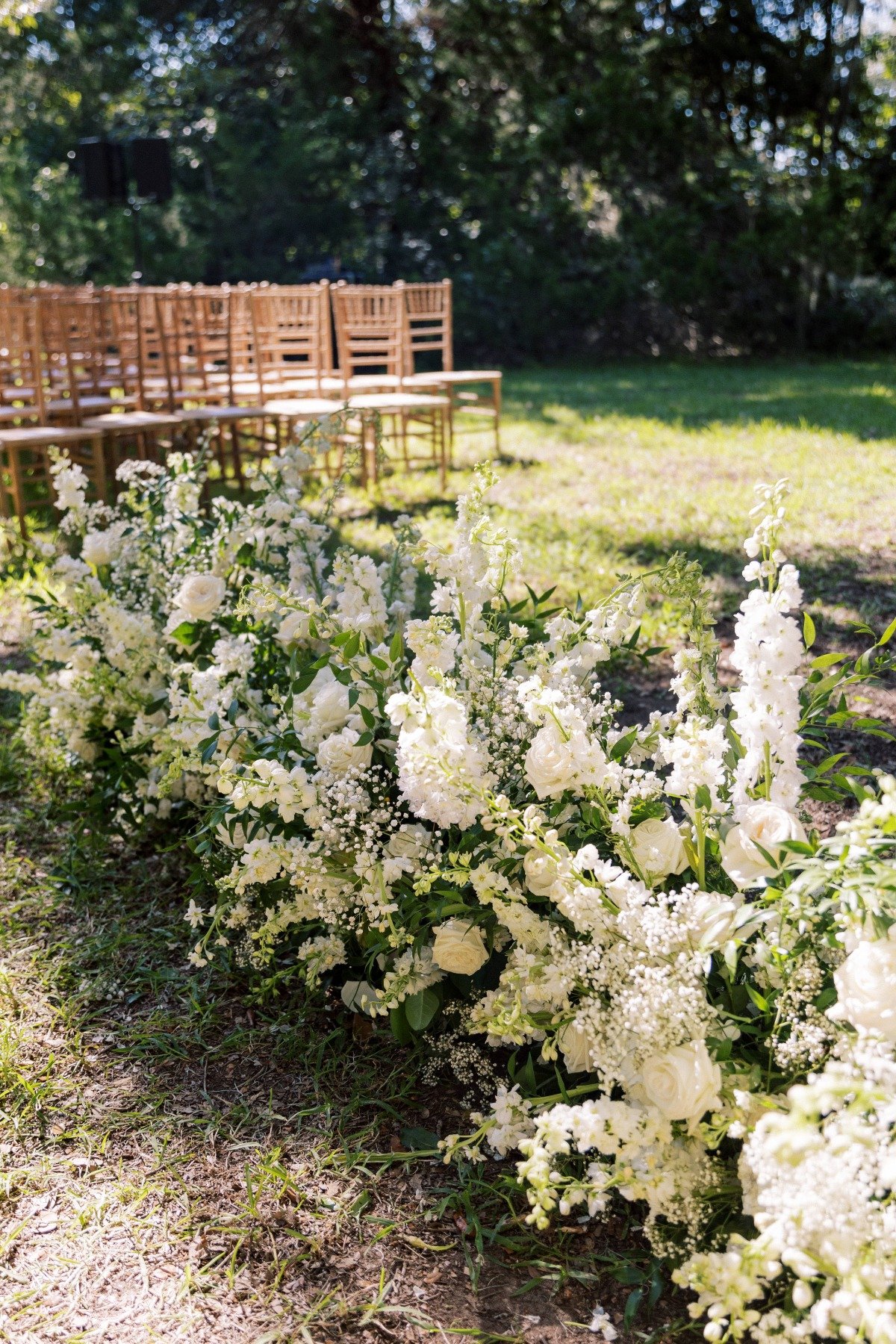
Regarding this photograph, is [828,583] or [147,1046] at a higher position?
[828,583]

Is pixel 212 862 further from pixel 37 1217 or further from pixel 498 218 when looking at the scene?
pixel 498 218

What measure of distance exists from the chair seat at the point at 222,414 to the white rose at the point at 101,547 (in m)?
3.18

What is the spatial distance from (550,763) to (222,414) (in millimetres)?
4915

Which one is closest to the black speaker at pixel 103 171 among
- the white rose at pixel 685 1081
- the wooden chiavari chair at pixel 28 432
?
the wooden chiavari chair at pixel 28 432

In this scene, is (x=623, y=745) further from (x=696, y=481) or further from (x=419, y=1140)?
(x=696, y=481)

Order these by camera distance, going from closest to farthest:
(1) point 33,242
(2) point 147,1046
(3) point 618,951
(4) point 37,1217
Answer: (3) point 618,951 → (4) point 37,1217 → (2) point 147,1046 → (1) point 33,242

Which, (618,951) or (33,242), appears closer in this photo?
(618,951)

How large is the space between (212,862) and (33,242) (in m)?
13.5

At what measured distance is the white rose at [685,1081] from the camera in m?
1.45

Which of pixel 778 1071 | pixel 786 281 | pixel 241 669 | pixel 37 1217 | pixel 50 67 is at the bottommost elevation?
pixel 37 1217

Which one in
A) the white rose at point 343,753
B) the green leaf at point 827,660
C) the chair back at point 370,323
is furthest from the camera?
the chair back at point 370,323

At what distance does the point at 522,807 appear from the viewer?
1.99m

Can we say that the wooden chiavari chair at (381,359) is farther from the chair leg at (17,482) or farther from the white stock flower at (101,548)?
the white stock flower at (101,548)

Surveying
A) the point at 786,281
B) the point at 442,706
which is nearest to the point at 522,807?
the point at 442,706
